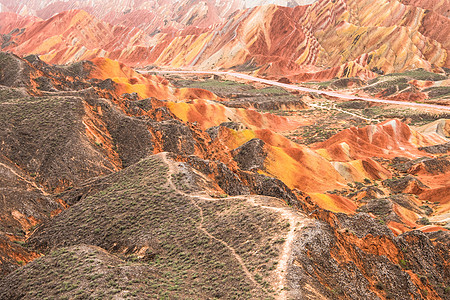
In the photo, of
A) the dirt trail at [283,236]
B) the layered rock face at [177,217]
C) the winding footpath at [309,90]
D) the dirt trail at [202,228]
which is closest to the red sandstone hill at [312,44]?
the winding footpath at [309,90]

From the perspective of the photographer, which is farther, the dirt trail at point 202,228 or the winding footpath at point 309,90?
the winding footpath at point 309,90

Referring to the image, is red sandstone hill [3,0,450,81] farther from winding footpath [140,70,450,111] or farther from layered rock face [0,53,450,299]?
layered rock face [0,53,450,299]

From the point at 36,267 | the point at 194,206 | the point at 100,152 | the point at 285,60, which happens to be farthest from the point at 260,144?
the point at 285,60

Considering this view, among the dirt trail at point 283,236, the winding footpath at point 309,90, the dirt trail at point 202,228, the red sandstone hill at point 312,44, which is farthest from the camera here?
the red sandstone hill at point 312,44

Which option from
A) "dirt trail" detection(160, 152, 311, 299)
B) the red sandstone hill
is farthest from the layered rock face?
the red sandstone hill

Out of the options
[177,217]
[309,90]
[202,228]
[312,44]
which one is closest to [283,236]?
[202,228]

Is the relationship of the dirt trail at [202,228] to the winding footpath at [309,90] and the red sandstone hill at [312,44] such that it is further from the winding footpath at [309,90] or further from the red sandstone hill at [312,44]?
the red sandstone hill at [312,44]
